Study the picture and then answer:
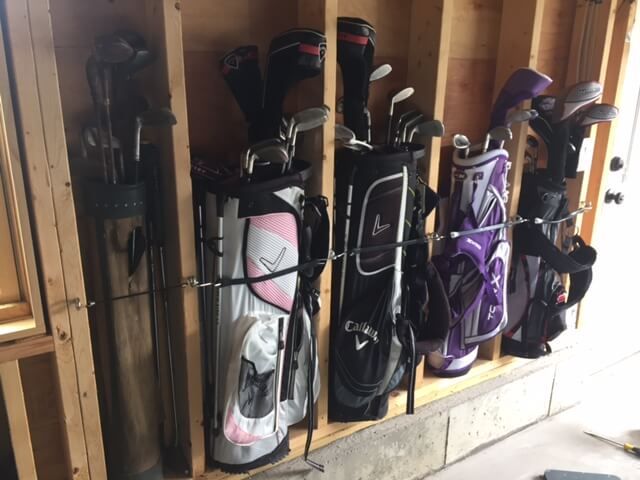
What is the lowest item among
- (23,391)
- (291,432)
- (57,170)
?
(291,432)

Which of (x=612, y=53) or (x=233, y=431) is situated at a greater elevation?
(x=612, y=53)

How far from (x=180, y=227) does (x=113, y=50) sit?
1.37 feet

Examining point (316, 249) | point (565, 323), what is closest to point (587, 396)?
point (565, 323)

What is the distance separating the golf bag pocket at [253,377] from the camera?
142 cm

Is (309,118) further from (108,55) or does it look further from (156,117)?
(108,55)

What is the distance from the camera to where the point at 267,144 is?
4.27ft

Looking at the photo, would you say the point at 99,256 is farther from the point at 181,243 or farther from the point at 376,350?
the point at 376,350

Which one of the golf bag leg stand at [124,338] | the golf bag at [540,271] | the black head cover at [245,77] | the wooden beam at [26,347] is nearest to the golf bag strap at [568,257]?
the golf bag at [540,271]

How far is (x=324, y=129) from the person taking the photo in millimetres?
1466

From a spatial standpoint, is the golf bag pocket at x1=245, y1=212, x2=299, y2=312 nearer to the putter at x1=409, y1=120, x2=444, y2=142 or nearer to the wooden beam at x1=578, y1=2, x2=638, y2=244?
the putter at x1=409, y1=120, x2=444, y2=142

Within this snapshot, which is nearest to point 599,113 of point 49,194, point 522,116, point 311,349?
point 522,116

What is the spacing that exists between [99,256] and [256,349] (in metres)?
0.44

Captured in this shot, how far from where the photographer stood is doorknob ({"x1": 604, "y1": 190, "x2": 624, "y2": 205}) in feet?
7.53

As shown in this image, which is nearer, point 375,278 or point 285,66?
point 285,66
